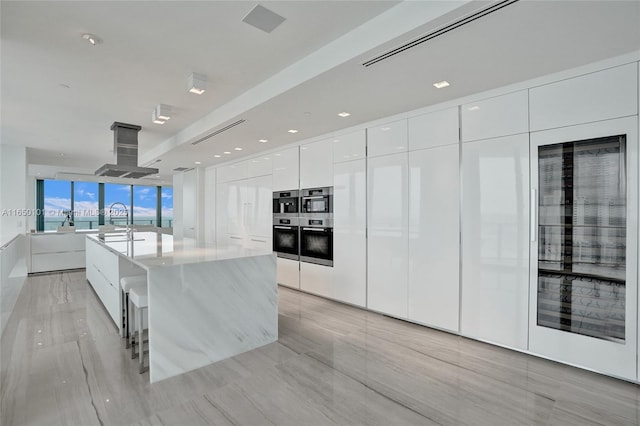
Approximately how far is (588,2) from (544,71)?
92 cm

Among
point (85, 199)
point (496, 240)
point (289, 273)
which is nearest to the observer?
point (496, 240)

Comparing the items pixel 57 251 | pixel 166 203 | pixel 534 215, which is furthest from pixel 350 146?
pixel 166 203

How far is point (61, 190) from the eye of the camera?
10.7 meters

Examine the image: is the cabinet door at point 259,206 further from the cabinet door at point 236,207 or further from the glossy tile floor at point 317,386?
the glossy tile floor at point 317,386

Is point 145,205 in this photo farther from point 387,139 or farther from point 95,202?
point 387,139

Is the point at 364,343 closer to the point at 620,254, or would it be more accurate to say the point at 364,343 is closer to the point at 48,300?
the point at 620,254

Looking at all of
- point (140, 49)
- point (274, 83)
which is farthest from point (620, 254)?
point (140, 49)

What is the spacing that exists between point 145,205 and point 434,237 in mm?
12260

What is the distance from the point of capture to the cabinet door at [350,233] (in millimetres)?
4023

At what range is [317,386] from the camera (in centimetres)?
222

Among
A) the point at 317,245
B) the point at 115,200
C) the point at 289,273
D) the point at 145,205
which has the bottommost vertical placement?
the point at 289,273

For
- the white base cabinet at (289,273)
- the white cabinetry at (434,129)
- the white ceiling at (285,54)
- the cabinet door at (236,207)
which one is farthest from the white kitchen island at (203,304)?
the cabinet door at (236,207)

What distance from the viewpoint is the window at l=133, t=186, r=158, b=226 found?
1220cm

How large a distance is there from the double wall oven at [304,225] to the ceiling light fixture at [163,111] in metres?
2.05
